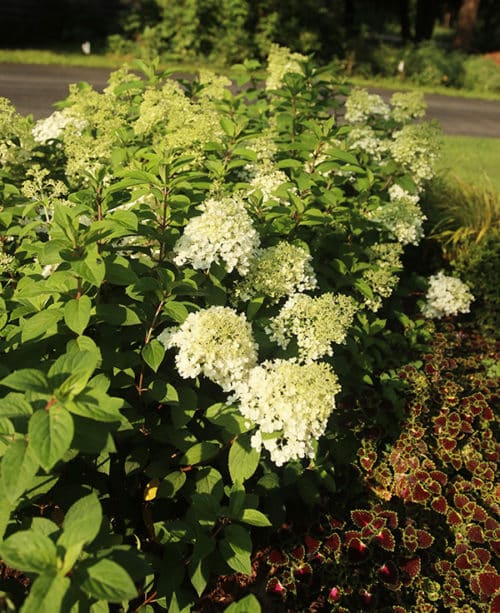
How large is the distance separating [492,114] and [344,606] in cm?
1595

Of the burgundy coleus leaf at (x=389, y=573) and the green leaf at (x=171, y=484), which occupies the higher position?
the green leaf at (x=171, y=484)

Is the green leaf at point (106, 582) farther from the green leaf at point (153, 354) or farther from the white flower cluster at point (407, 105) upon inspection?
the white flower cluster at point (407, 105)

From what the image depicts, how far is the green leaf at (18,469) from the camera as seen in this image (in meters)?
1.38

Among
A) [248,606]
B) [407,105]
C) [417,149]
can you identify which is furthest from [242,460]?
[407,105]

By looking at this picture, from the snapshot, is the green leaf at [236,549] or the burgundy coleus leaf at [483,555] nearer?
the green leaf at [236,549]

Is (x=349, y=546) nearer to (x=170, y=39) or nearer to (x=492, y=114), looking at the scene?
(x=492, y=114)

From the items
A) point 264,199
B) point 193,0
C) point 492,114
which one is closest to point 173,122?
point 264,199

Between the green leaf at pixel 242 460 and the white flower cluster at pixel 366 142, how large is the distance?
9.28 feet

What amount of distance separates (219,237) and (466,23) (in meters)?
24.8

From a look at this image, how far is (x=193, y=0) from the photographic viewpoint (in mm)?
16922

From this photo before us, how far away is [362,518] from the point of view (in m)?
2.75

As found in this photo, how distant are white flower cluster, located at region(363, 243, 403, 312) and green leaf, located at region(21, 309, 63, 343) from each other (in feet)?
6.38

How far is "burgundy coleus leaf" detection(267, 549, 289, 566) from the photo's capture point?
2623 millimetres

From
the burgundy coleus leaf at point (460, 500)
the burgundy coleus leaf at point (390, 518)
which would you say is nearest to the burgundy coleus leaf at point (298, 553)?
the burgundy coleus leaf at point (390, 518)
